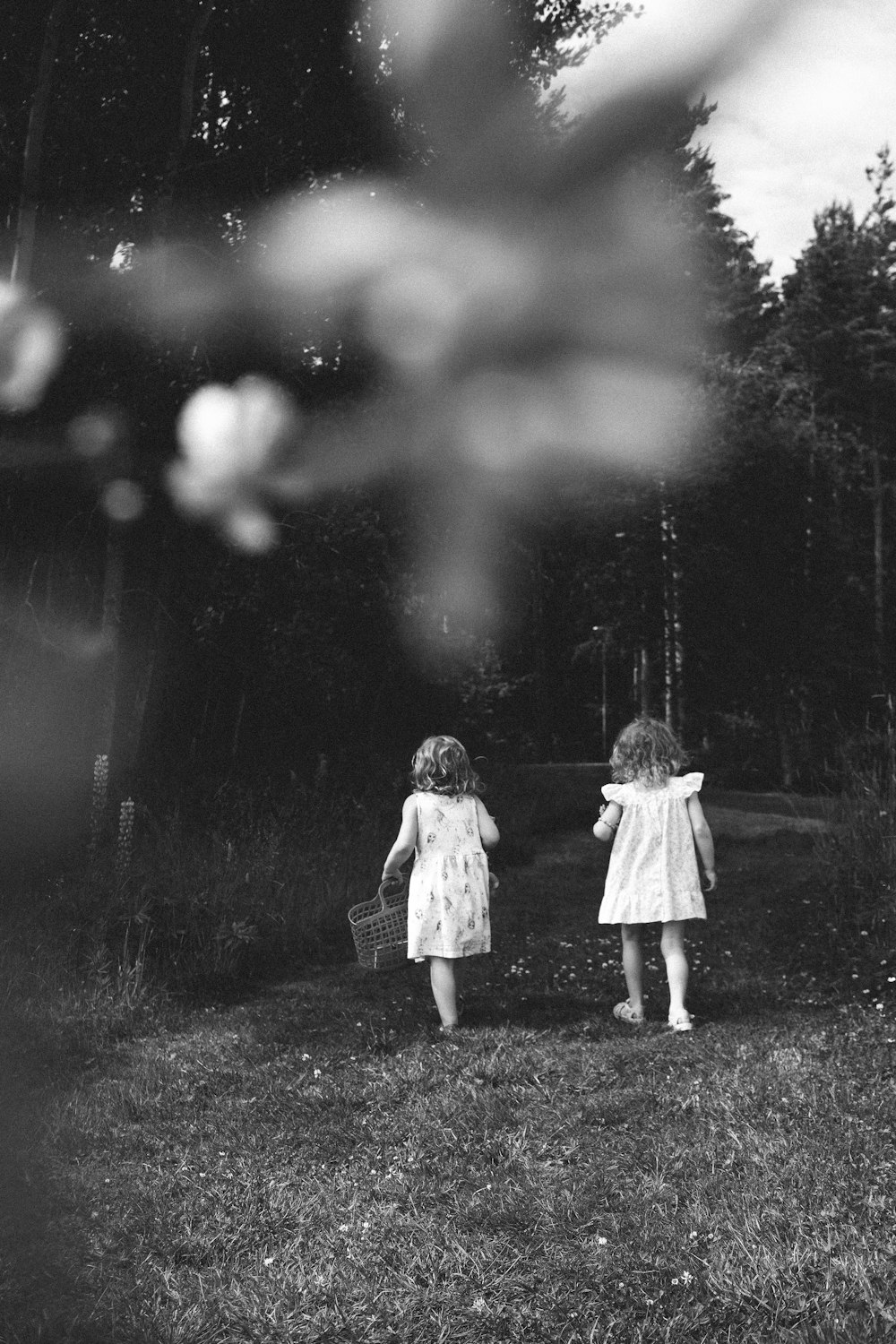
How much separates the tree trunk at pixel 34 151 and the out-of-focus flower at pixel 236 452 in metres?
1.51

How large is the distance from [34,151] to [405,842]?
19.5 ft

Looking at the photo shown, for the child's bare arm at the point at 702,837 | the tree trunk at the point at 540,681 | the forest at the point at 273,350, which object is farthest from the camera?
the tree trunk at the point at 540,681

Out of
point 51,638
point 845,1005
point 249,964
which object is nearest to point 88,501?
point 51,638

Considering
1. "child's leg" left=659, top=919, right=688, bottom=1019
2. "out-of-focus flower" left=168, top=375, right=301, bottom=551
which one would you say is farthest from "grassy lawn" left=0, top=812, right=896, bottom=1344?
"out-of-focus flower" left=168, top=375, right=301, bottom=551

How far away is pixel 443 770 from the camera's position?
4758 mm

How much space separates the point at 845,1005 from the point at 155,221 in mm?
7444

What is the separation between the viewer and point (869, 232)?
996 inches

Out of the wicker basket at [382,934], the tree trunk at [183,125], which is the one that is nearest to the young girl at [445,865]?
the wicker basket at [382,934]

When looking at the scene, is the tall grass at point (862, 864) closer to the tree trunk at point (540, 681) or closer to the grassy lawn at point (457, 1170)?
the grassy lawn at point (457, 1170)

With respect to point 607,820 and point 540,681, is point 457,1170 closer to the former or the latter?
point 607,820

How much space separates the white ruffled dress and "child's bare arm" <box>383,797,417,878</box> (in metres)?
0.79

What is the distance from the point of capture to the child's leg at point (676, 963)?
15.1ft

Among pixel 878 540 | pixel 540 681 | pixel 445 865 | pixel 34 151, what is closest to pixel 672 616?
pixel 540 681

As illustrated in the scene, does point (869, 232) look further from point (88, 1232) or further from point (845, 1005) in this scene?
point (88, 1232)
